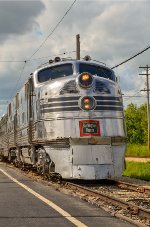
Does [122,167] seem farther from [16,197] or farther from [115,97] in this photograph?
[16,197]

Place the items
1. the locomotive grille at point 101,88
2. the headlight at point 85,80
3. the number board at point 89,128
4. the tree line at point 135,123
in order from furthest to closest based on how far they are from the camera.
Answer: the tree line at point 135,123, the locomotive grille at point 101,88, the headlight at point 85,80, the number board at point 89,128

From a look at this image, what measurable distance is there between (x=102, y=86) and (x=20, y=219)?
744 cm

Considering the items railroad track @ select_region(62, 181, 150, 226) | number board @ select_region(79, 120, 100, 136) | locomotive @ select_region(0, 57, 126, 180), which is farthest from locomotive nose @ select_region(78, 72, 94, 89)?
railroad track @ select_region(62, 181, 150, 226)

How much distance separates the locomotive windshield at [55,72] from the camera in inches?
584

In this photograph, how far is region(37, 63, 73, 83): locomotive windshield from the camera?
14.8 m

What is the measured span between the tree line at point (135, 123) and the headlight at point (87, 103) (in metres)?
87.6

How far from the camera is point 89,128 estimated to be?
44.6ft

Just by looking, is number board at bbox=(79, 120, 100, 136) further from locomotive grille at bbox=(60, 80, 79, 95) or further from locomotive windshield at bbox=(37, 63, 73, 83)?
locomotive windshield at bbox=(37, 63, 73, 83)

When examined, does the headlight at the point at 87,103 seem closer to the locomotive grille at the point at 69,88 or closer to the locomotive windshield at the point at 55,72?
the locomotive grille at the point at 69,88

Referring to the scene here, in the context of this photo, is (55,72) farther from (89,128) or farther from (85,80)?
(89,128)

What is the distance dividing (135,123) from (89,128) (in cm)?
9510

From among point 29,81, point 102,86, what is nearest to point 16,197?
point 102,86

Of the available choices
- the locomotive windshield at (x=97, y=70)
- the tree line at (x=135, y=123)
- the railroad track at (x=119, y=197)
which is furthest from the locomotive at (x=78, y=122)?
the tree line at (x=135, y=123)

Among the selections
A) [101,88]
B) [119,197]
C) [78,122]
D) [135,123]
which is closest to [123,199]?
[119,197]
